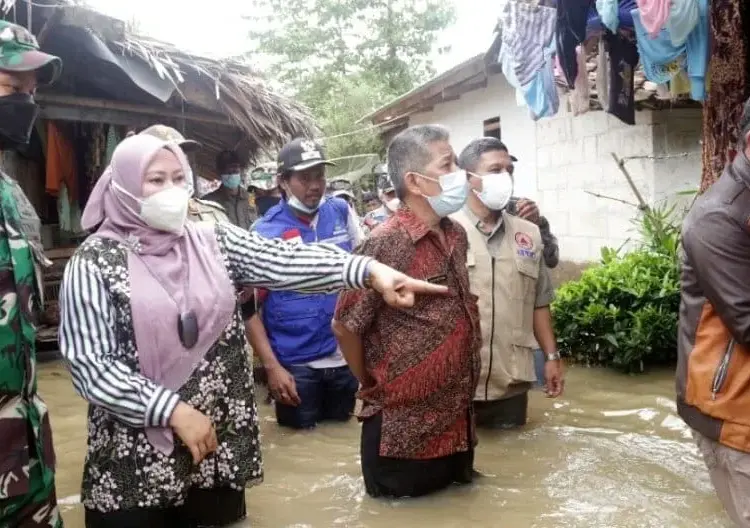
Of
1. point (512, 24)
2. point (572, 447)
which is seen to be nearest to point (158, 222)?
point (572, 447)

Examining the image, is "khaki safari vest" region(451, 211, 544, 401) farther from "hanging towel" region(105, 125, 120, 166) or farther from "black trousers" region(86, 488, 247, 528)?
"hanging towel" region(105, 125, 120, 166)

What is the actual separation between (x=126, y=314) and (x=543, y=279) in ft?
8.63

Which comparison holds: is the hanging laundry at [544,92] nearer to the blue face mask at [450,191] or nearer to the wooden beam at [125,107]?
the blue face mask at [450,191]

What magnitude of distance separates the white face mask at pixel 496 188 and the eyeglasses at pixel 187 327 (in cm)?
208

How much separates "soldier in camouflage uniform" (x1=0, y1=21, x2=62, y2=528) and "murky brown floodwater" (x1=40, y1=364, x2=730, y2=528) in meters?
1.15

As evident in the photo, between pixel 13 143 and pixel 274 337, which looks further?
pixel 274 337

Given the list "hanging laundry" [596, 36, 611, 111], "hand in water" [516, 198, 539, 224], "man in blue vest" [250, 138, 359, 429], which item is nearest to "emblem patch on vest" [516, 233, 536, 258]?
"hand in water" [516, 198, 539, 224]

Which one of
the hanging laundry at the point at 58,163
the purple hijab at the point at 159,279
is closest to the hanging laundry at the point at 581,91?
the purple hijab at the point at 159,279

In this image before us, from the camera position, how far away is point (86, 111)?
296 inches

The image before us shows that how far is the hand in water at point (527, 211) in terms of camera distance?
15.2 feet

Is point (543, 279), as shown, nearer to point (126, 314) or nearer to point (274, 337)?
point (274, 337)

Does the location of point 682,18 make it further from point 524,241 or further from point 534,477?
point 534,477

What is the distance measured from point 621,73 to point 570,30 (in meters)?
0.85

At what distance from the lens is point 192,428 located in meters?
2.41
